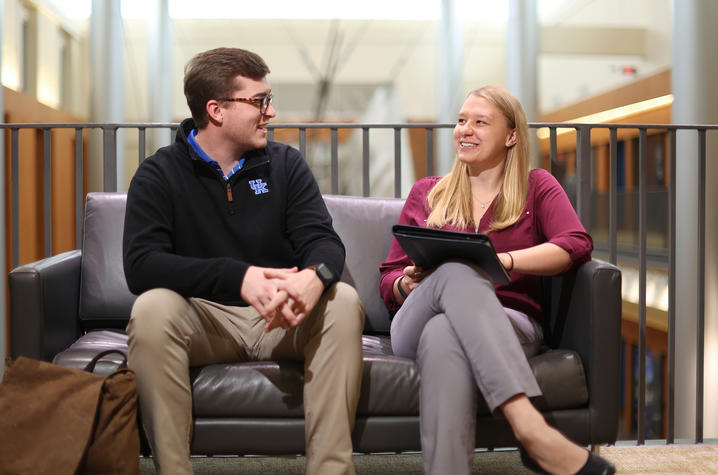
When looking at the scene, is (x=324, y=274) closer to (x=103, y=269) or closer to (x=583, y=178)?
(x=103, y=269)

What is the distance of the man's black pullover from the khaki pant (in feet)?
0.29

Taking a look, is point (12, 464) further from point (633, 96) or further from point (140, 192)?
point (633, 96)

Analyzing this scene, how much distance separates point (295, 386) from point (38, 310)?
2.19ft

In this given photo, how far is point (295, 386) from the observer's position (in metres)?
1.76

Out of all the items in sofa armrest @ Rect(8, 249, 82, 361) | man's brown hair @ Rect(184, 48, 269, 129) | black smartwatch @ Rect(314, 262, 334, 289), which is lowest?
sofa armrest @ Rect(8, 249, 82, 361)

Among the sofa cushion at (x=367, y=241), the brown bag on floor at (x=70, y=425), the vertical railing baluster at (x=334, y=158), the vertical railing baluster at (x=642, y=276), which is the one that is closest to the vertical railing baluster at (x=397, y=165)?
the vertical railing baluster at (x=334, y=158)

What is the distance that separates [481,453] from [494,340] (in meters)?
1.02

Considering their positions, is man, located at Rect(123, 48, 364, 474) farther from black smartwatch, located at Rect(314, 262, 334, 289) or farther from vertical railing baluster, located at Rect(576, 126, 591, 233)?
vertical railing baluster, located at Rect(576, 126, 591, 233)

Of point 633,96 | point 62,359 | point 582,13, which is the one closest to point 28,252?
point 62,359

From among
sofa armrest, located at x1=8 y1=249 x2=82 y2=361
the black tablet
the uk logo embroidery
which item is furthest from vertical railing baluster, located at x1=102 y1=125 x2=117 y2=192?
the black tablet

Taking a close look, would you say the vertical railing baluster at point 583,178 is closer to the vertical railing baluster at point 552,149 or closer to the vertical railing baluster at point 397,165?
the vertical railing baluster at point 552,149

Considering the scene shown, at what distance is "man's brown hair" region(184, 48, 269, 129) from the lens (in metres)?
1.93

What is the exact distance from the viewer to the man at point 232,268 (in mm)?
1644

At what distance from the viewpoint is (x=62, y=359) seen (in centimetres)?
184
